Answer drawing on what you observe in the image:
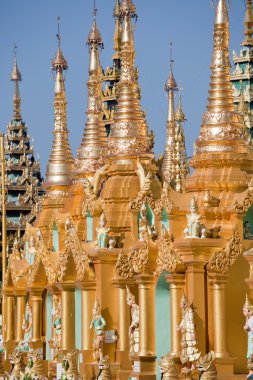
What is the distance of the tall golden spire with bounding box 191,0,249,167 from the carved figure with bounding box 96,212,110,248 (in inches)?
137

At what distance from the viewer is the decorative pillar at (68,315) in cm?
4141

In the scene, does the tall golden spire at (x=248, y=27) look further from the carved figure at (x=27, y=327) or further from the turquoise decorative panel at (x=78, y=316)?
the turquoise decorative panel at (x=78, y=316)

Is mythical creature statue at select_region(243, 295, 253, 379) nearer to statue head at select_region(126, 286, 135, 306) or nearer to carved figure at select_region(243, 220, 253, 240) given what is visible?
carved figure at select_region(243, 220, 253, 240)

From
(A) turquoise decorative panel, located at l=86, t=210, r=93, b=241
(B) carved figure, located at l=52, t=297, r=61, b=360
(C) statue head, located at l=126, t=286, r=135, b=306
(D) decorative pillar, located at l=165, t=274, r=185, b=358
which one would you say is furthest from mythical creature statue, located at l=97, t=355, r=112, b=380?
(B) carved figure, located at l=52, t=297, r=61, b=360

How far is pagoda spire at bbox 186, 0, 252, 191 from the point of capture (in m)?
35.9

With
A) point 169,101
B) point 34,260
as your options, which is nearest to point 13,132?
point 169,101

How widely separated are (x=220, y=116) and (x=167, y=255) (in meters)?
3.60

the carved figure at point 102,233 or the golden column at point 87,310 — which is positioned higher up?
the carved figure at point 102,233

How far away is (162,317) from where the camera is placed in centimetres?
3591

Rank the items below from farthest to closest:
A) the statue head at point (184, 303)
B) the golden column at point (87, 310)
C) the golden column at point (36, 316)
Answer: the golden column at point (36, 316), the golden column at point (87, 310), the statue head at point (184, 303)

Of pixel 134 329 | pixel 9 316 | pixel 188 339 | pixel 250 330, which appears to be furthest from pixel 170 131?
pixel 250 330

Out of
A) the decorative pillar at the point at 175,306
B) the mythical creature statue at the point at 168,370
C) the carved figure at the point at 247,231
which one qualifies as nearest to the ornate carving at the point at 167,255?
the decorative pillar at the point at 175,306

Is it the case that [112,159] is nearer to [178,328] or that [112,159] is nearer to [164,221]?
[164,221]

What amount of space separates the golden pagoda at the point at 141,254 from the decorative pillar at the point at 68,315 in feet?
0.08
